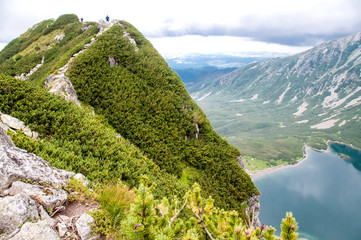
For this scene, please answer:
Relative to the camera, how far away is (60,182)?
7176 mm

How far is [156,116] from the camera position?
27.5 meters

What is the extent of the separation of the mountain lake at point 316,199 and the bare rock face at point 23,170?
135m

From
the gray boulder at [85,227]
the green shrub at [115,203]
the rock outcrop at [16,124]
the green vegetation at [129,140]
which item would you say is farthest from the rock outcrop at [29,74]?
the green shrub at [115,203]

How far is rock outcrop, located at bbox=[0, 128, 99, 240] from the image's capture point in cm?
465

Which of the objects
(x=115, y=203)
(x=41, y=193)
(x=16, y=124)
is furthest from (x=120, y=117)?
(x=115, y=203)

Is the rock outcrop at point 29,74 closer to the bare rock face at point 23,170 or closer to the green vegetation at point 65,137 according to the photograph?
the green vegetation at point 65,137

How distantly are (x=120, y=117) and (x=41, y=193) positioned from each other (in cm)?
1815

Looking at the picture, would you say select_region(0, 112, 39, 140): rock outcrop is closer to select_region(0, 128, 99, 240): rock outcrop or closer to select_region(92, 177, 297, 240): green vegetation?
select_region(0, 128, 99, 240): rock outcrop

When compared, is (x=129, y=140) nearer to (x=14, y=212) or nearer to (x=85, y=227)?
(x=85, y=227)

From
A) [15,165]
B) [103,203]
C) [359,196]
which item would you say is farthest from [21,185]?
[359,196]

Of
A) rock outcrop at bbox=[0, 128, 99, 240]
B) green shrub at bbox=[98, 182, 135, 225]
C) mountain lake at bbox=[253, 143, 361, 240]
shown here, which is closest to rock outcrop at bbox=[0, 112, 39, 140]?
rock outcrop at bbox=[0, 128, 99, 240]

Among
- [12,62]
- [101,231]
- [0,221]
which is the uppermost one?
[12,62]

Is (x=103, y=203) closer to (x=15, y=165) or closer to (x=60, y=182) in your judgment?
(x=60, y=182)

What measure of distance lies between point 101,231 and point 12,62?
48242 mm
